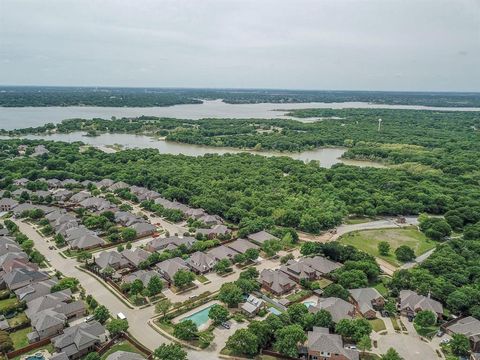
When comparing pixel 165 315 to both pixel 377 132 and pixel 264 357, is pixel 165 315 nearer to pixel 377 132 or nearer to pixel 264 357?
pixel 264 357

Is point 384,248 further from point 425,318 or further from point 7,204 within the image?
point 7,204

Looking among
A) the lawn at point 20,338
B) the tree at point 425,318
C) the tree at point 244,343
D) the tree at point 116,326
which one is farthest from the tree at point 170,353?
the tree at point 425,318

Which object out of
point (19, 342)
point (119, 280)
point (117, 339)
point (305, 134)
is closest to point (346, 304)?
point (117, 339)

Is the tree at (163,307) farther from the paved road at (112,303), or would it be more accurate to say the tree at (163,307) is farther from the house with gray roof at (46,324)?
the house with gray roof at (46,324)

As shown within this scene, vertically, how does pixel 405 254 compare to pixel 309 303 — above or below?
above

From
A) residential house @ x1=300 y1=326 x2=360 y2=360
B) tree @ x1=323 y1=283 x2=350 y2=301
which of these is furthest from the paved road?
tree @ x1=323 y1=283 x2=350 y2=301

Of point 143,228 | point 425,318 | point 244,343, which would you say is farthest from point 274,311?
point 143,228

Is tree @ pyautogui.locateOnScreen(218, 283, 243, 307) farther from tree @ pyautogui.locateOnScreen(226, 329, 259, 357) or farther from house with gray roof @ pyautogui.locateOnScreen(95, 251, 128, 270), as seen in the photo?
house with gray roof @ pyautogui.locateOnScreen(95, 251, 128, 270)
